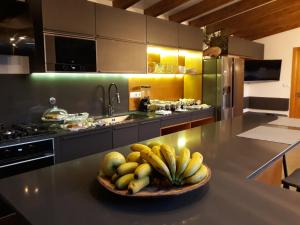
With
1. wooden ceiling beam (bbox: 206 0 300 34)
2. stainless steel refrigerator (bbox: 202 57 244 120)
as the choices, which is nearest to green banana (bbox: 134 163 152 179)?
stainless steel refrigerator (bbox: 202 57 244 120)

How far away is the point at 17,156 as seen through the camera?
226 cm

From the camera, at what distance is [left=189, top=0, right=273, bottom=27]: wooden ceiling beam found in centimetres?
448

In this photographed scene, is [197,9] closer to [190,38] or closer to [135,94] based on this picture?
[190,38]

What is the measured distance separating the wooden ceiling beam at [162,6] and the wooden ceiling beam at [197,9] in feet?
1.84

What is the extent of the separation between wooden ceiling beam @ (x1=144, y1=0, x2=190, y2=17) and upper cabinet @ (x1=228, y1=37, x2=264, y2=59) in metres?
1.94

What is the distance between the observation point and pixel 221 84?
4.78m

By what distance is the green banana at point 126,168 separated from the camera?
1.08m

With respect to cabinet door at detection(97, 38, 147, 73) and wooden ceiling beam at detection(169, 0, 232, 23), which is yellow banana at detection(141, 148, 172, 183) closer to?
cabinet door at detection(97, 38, 147, 73)

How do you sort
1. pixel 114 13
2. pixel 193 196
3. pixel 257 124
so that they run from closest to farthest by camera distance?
pixel 193 196 → pixel 257 124 → pixel 114 13

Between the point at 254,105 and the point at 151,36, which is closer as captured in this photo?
the point at 151,36

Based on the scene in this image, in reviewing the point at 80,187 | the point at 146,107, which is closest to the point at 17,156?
the point at 80,187

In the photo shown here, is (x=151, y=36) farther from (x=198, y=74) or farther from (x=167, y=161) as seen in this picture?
(x=167, y=161)

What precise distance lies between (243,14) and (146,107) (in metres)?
2.90

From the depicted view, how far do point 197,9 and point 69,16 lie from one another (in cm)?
237
